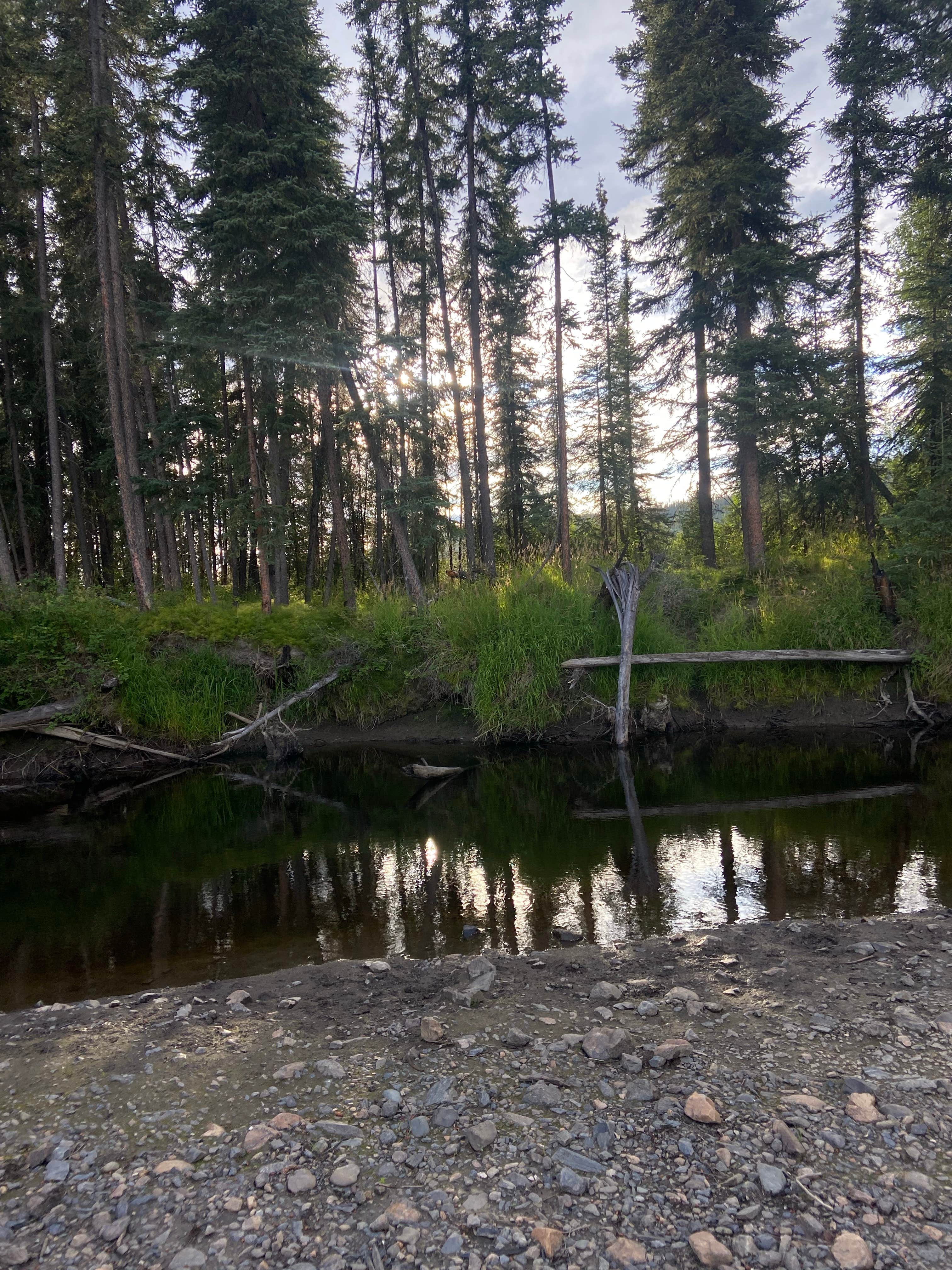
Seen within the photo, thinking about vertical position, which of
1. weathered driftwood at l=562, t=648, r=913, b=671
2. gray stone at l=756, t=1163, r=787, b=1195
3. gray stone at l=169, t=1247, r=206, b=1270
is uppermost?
weathered driftwood at l=562, t=648, r=913, b=671

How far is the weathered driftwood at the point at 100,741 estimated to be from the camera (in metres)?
12.3

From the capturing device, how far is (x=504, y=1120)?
3.00 meters

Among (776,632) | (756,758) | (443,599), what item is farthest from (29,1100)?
(776,632)

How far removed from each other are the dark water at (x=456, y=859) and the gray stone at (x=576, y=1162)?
282 centimetres

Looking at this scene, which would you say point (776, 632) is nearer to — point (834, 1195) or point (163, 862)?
point (163, 862)

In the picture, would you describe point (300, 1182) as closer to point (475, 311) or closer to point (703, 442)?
point (475, 311)

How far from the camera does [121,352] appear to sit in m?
17.3

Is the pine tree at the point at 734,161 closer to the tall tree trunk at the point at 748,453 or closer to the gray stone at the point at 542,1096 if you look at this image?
the tall tree trunk at the point at 748,453

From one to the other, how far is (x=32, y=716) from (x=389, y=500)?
8.82 metres

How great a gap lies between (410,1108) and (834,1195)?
1.75 meters

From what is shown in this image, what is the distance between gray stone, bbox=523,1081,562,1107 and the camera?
309cm

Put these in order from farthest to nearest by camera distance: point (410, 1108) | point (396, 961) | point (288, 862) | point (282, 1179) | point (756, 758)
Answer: point (756, 758) < point (288, 862) < point (396, 961) < point (410, 1108) < point (282, 1179)

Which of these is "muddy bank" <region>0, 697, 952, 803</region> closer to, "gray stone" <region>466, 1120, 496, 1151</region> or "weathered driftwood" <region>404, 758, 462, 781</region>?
"weathered driftwood" <region>404, 758, 462, 781</region>

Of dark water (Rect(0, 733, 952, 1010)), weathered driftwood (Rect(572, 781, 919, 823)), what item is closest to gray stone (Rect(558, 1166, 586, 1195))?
dark water (Rect(0, 733, 952, 1010))
